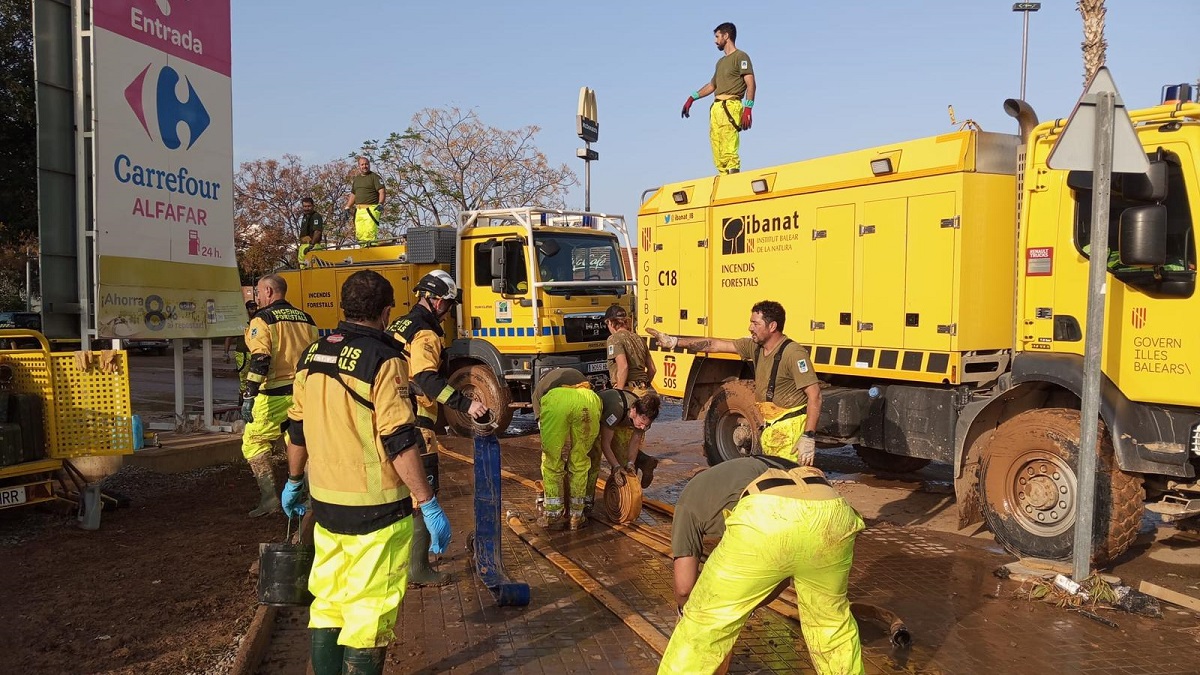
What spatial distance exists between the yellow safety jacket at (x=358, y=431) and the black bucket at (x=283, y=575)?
531 millimetres

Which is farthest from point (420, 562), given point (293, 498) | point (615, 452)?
point (615, 452)

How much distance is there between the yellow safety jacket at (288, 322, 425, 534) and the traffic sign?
13.2 feet

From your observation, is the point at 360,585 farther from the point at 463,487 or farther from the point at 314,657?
the point at 463,487

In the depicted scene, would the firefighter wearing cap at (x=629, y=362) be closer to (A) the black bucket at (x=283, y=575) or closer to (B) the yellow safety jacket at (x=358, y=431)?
(A) the black bucket at (x=283, y=575)


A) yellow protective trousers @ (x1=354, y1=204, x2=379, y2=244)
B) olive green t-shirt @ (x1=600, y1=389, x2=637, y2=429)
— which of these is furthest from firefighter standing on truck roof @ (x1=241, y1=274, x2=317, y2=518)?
yellow protective trousers @ (x1=354, y1=204, x2=379, y2=244)

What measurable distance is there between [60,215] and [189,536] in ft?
12.8

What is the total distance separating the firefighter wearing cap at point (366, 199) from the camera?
1306cm

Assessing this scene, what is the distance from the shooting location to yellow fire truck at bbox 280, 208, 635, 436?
35.6 feet

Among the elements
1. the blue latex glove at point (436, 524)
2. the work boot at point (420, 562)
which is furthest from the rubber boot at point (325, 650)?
the work boot at point (420, 562)

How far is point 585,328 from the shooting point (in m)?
11.2

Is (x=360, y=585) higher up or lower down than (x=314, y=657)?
higher up

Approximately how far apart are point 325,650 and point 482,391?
308 inches

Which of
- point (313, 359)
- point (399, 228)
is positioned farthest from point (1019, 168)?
point (399, 228)

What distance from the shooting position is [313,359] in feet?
11.2
